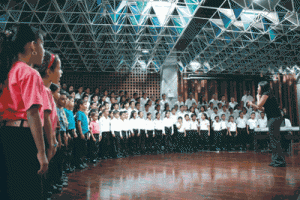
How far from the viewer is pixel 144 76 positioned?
50.1 feet

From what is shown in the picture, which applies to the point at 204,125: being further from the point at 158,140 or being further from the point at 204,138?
the point at 158,140

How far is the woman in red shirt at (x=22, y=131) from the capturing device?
1.29 metres

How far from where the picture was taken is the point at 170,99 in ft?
44.2

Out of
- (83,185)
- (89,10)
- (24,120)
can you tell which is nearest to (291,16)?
(89,10)

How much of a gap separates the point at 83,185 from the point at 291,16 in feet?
33.4

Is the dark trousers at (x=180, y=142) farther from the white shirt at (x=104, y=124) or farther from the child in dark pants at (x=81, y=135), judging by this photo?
the child in dark pants at (x=81, y=135)

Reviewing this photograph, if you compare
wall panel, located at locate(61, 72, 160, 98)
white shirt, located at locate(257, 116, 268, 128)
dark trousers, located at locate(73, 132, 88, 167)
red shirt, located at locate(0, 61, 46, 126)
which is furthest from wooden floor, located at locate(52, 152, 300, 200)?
wall panel, located at locate(61, 72, 160, 98)

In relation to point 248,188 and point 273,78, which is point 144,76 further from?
point 248,188

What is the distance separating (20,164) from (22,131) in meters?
0.19

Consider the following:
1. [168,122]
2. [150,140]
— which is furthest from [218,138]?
[150,140]

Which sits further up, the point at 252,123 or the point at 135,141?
the point at 252,123

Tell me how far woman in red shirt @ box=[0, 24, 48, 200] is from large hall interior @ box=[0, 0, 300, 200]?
575mm

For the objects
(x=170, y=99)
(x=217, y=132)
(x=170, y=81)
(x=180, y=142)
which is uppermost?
(x=170, y=81)

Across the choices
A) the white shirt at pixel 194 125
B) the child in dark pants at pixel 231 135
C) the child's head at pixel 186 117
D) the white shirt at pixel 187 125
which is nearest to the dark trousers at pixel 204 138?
the white shirt at pixel 194 125
